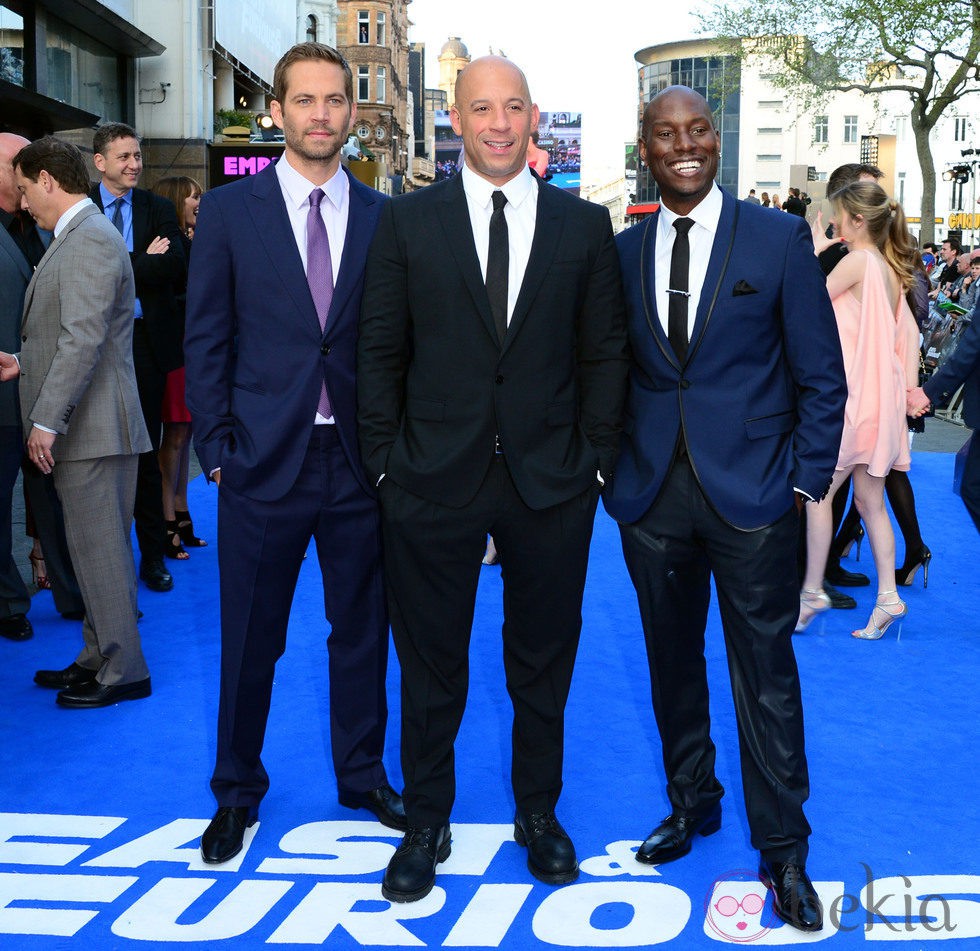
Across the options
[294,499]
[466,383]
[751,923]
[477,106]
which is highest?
[477,106]

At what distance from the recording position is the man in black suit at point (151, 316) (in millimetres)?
6535

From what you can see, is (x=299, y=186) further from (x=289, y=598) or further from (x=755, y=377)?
(x=755, y=377)

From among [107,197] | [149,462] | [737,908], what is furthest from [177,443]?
[737,908]

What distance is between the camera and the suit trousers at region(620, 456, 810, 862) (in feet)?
11.1

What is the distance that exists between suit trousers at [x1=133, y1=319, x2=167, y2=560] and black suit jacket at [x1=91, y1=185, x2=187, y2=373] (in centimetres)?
5

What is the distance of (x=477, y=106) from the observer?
3281 mm

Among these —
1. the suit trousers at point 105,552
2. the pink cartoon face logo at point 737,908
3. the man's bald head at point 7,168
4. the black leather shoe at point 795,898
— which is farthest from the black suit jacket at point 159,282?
the black leather shoe at point 795,898

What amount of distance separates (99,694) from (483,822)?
1888 millimetres

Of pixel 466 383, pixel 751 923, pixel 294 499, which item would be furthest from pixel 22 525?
pixel 751 923

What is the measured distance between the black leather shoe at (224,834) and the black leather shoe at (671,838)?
1178 millimetres

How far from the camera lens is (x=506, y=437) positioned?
3348 mm

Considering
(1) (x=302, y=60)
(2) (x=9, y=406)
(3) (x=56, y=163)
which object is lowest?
(2) (x=9, y=406)

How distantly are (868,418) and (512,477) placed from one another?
3155 mm

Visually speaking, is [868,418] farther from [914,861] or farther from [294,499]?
[294,499]
